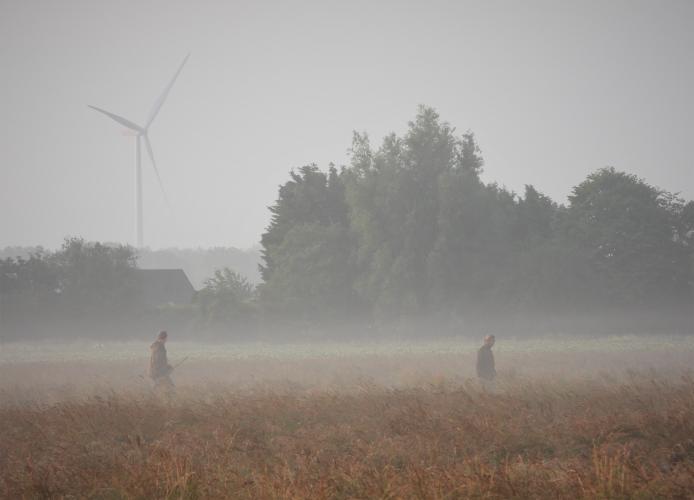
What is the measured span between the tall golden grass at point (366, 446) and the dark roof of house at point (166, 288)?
6063 cm

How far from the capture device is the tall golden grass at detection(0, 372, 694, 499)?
6.42 metres

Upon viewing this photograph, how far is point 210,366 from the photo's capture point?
83.0 ft

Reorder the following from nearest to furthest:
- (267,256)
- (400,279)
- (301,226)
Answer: (400,279), (301,226), (267,256)

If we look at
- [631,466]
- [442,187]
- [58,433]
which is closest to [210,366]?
[58,433]

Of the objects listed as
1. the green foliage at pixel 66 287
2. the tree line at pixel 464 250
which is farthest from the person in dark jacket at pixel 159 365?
the green foliage at pixel 66 287

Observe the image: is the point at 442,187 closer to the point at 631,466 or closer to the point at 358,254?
the point at 358,254

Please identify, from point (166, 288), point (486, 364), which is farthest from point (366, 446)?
point (166, 288)

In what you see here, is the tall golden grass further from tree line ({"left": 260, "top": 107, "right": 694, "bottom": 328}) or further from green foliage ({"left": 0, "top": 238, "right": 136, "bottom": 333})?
green foliage ({"left": 0, "top": 238, "right": 136, "bottom": 333})

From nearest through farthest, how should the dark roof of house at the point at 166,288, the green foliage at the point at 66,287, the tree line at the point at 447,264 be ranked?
1. the tree line at the point at 447,264
2. the green foliage at the point at 66,287
3. the dark roof of house at the point at 166,288

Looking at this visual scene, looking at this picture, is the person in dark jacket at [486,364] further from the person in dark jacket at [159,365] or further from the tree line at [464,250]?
the tree line at [464,250]

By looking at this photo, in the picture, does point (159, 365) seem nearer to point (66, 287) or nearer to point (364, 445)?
point (364, 445)

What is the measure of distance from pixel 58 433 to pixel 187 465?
436cm

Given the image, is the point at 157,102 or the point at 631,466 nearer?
the point at 631,466

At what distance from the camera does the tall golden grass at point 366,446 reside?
6.42 metres
